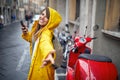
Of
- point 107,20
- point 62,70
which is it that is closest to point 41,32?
point 107,20

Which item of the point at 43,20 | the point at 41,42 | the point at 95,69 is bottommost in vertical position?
the point at 95,69

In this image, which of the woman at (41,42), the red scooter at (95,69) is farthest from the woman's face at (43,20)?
the red scooter at (95,69)

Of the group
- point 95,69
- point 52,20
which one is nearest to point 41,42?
point 52,20

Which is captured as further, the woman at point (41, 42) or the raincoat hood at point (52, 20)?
the raincoat hood at point (52, 20)

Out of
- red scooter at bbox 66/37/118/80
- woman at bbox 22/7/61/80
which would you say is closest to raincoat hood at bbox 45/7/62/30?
woman at bbox 22/7/61/80

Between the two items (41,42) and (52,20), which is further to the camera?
(52,20)

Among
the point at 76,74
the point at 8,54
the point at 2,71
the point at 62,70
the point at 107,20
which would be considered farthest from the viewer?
the point at 8,54

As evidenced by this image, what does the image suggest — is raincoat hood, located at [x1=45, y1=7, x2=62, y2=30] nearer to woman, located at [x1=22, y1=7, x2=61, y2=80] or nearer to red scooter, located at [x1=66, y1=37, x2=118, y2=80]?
woman, located at [x1=22, y1=7, x2=61, y2=80]

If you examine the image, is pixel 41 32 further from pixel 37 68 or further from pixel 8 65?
pixel 8 65

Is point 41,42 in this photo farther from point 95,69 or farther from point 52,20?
point 95,69

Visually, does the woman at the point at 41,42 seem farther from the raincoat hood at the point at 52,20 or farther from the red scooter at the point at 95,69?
the red scooter at the point at 95,69

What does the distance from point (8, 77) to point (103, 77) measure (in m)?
3.82

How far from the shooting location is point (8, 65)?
7.59 m

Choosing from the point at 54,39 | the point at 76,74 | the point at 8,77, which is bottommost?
the point at 8,77
